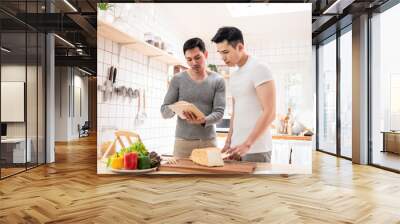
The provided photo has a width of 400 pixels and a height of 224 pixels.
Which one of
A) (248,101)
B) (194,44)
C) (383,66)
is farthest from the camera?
(383,66)

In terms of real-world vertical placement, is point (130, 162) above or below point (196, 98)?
below

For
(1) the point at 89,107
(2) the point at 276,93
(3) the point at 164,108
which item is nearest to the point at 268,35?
(2) the point at 276,93

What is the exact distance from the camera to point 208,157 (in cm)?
460

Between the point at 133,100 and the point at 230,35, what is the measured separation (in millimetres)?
1431

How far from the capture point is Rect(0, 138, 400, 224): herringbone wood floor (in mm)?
2975

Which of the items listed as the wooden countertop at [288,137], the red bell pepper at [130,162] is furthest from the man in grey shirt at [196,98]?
the red bell pepper at [130,162]

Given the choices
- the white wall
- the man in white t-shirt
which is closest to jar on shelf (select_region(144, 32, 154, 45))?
the man in white t-shirt

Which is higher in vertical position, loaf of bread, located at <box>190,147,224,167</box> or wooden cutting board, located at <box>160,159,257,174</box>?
loaf of bread, located at <box>190,147,224,167</box>

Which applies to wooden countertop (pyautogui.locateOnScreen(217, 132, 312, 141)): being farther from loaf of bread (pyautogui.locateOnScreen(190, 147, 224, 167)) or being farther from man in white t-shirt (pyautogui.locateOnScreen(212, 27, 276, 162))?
loaf of bread (pyautogui.locateOnScreen(190, 147, 224, 167))

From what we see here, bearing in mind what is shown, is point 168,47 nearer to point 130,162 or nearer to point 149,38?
point 149,38

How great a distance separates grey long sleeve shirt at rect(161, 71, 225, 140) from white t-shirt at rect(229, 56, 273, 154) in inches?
7.3

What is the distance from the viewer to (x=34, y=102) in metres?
5.64

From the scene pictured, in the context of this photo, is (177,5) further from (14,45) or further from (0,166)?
(0,166)

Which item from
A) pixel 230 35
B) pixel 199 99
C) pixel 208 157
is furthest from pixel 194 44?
pixel 208 157
